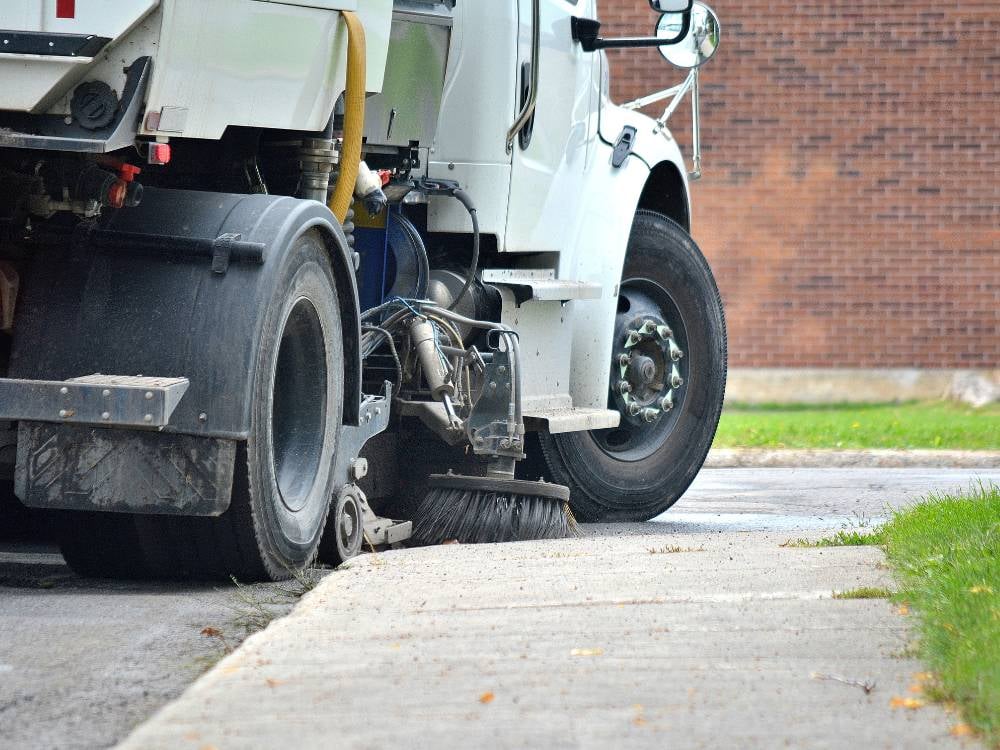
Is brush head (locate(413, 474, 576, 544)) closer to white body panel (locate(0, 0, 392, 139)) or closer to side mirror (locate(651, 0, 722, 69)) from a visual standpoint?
white body panel (locate(0, 0, 392, 139))

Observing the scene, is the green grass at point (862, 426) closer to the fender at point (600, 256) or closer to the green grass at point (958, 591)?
the fender at point (600, 256)

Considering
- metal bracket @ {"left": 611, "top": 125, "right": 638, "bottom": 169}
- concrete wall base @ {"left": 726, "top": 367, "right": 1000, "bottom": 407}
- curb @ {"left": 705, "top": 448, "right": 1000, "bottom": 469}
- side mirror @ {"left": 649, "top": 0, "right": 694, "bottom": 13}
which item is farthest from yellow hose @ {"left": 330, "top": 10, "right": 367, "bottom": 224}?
concrete wall base @ {"left": 726, "top": 367, "right": 1000, "bottom": 407}

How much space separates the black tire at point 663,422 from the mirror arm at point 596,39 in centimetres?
94

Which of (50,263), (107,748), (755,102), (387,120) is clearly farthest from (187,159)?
(755,102)

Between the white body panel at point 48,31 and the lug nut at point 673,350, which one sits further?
the lug nut at point 673,350

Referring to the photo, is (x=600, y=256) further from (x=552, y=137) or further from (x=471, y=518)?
(x=471, y=518)

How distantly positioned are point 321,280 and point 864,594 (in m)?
1.82

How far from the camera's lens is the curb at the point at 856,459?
11.5 m

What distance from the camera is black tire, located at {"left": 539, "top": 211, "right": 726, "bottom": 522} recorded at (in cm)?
773

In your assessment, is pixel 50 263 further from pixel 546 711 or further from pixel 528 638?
pixel 546 711

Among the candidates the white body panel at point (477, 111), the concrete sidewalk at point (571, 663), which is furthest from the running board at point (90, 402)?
the white body panel at point (477, 111)

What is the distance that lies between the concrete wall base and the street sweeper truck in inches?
341

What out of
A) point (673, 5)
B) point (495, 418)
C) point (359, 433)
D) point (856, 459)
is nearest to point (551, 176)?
point (673, 5)

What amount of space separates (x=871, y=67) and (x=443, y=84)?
35.0ft
